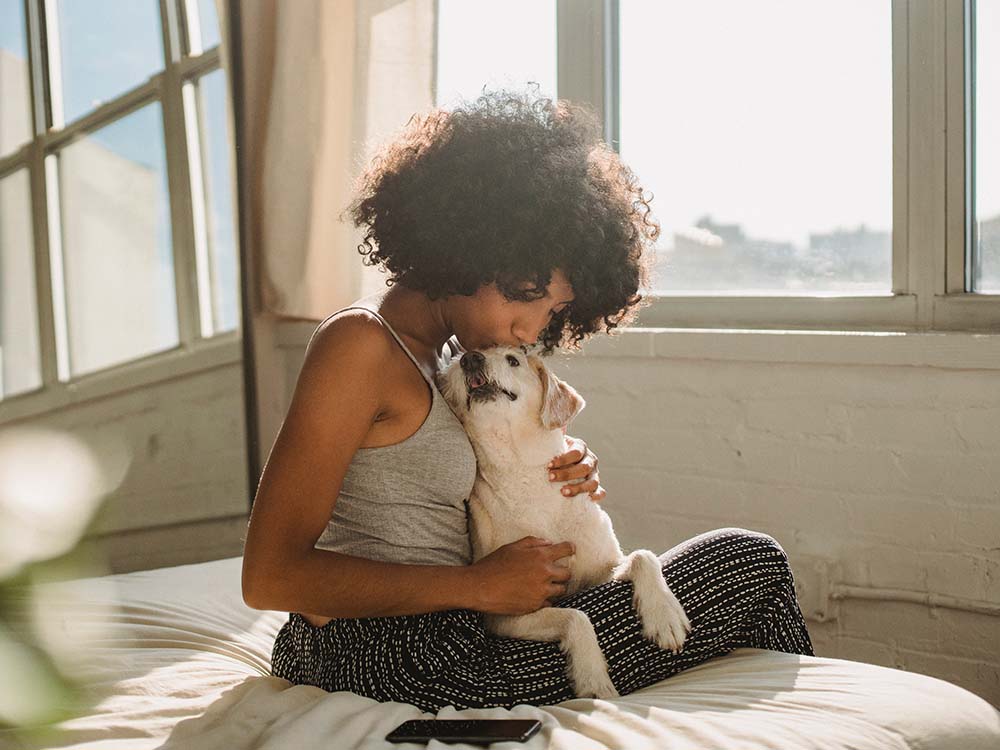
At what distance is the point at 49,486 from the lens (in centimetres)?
330

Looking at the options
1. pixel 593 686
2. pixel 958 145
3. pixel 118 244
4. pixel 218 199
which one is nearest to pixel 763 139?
pixel 958 145

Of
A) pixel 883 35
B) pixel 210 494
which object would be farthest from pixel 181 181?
pixel 883 35

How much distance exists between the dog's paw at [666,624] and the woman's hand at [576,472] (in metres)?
0.25

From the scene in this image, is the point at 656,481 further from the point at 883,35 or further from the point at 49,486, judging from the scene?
the point at 49,486

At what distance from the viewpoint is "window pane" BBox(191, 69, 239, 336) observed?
3.64 metres

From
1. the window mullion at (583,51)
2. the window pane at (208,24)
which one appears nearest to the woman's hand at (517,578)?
the window mullion at (583,51)

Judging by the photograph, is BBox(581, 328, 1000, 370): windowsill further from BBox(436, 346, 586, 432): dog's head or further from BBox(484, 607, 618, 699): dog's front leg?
BBox(484, 607, 618, 699): dog's front leg

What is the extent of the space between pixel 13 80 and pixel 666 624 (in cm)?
258

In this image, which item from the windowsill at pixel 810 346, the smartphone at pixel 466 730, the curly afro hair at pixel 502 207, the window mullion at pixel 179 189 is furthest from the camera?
the window mullion at pixel 179 189

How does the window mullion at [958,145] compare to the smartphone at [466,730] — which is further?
the window mullion at [958,145]

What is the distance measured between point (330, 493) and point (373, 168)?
26.7 inches

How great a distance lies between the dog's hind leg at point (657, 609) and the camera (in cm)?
156

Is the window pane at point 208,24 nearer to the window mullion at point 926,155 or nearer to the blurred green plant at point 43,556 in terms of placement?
the blurred green plant at point 43,556

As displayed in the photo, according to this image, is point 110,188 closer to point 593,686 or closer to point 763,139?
point 763,139
